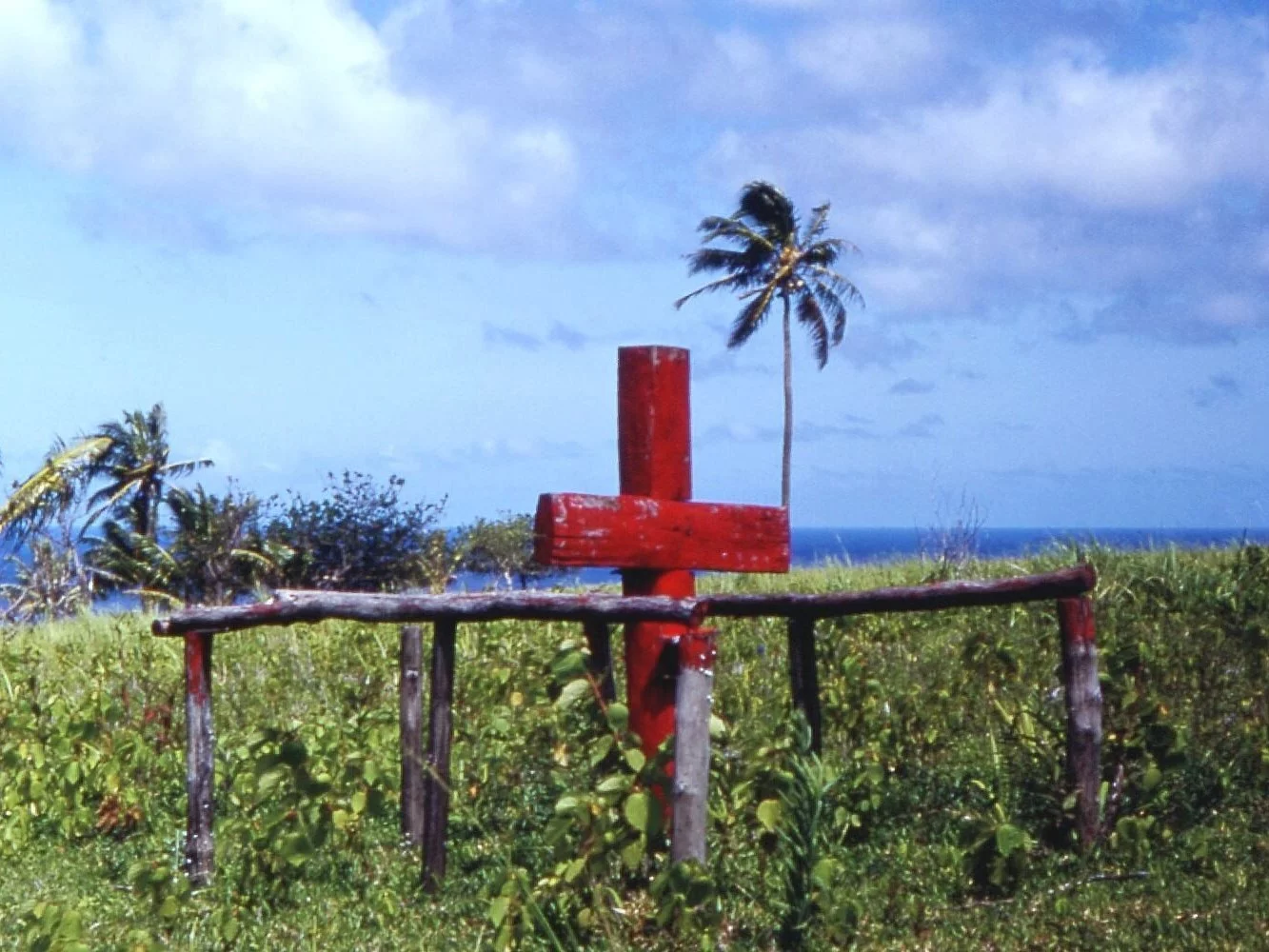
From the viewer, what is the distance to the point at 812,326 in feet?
179

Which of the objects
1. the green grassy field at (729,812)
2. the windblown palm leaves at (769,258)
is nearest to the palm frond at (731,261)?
the windblown palm leaves at (769,258)

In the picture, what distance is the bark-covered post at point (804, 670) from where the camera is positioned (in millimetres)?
6453

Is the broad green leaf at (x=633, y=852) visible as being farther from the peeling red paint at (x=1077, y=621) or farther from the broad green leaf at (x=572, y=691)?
the peeling red paint at (x=1077, y=621)

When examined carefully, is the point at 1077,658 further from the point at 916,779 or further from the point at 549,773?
the point at 549,773

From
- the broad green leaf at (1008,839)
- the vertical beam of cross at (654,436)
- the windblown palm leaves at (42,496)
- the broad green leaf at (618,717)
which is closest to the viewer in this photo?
the broad green leaf at (618,717)

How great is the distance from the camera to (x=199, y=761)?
21.9 feet

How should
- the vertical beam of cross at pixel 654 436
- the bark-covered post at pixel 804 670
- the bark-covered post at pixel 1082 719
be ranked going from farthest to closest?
the bark-covered post at pixel 804 670 < the bark-covered post at pixel 1082 719 < the vertical beam of cross at pixel 654 436

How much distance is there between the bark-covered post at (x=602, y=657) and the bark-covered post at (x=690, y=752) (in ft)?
3.04

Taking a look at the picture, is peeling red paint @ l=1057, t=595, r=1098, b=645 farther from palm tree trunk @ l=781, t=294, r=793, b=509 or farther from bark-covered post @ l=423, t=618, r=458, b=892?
palm tree trunk @ l=781, t=294, r=793, b=509

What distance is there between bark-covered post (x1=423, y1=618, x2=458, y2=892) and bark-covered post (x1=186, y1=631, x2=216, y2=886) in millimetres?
1056

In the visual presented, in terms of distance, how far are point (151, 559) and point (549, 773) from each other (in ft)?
95.9

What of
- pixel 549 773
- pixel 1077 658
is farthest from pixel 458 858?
pixel 1077 658


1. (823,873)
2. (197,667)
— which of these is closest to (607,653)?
(823,873)

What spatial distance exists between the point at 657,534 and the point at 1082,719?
1894mm
